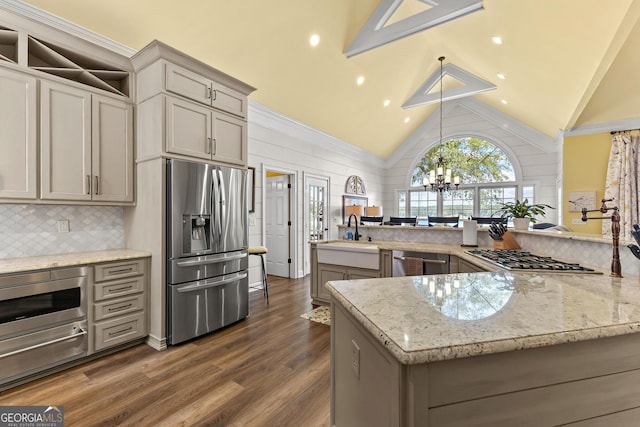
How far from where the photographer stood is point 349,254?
10.9 ft

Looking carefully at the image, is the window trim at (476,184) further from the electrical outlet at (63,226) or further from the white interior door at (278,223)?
the electrical outlet at (63,226)

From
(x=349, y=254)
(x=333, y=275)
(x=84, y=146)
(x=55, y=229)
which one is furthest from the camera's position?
(x=333, y=275)

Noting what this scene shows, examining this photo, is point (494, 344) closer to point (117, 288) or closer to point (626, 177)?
point (117, 288)

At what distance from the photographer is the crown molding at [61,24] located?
7.34 feet

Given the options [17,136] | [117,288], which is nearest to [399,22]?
[17,136]

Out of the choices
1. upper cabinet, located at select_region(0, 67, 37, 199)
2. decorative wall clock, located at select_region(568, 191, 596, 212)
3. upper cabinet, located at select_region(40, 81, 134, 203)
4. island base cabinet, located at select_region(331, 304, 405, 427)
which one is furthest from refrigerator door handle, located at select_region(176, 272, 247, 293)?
decorative wall clock, located at select_region(568, 191, 596, 212)

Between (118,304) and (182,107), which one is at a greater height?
(182,107)

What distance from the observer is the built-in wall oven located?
1.92 metres

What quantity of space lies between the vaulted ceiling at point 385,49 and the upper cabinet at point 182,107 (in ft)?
1.98

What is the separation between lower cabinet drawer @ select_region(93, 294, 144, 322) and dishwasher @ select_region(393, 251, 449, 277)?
2528 mm

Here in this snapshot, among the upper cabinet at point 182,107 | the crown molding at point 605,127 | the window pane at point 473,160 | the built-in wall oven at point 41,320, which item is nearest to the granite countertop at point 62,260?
the built-in wall oven at point 41,320

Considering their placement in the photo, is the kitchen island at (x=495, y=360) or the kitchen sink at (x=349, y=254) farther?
the kitchen sink at (x=349, y=254)

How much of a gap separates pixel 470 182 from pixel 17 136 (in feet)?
26.9

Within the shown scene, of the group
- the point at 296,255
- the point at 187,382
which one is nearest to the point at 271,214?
the point at 296,255
